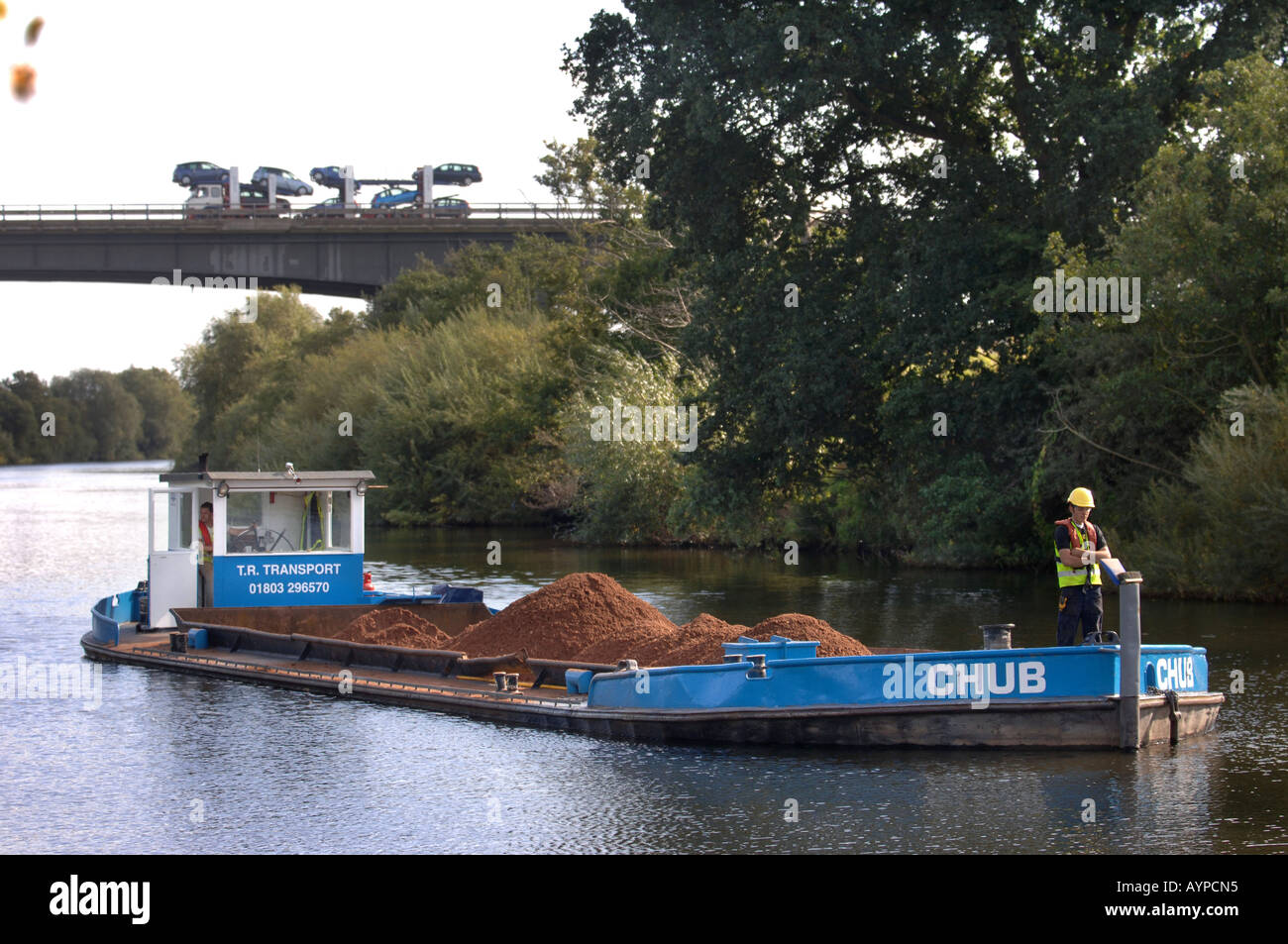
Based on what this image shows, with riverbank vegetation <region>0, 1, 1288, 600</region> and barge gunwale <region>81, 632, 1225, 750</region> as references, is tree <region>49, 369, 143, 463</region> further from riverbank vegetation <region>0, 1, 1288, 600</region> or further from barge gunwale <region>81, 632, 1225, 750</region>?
barge gunwale <region>81, 632, 1225, 750</region>

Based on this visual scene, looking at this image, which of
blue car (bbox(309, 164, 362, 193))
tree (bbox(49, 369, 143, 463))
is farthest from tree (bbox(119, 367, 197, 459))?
blue car (bbox(309, 164, 362, 193))

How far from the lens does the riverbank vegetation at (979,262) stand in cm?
2691

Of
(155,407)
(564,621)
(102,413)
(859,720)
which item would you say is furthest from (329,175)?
(155,407)

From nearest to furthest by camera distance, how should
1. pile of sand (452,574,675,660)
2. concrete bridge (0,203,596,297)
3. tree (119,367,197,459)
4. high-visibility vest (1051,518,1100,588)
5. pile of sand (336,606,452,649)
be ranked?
high-visibility vest (1051,518,1100,588)
pile of sand (452,574,675,660)
pile of sand (336,606,452,649)
concrete bridge (0,203,596,297)
tree (119,367,197,459)

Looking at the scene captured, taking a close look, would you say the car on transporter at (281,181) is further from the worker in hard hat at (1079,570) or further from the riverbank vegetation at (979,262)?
the worker in hard hat at (1079,570)

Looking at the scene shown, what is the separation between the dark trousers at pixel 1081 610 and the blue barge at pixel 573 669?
68 centimetres

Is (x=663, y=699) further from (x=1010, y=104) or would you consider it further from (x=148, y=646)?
(x=1010, y=104)

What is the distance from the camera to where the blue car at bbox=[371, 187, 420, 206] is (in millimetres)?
73312

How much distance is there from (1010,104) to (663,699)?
20.3 metres

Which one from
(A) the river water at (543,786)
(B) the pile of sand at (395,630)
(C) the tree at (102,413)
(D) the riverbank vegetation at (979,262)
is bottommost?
(A) the river water at (543,786)

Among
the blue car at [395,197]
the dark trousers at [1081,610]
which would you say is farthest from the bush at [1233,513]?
the blue car at [395,197]

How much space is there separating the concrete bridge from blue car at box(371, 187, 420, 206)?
600cm

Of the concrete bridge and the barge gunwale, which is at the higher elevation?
the concrete bridge

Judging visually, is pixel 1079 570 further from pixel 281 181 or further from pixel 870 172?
pixel 281 181
